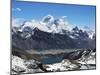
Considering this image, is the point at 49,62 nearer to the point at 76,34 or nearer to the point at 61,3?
the point at 76,34

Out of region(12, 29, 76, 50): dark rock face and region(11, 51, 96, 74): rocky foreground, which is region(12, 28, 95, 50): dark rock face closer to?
region(12, 29, 76, 50): dark rock face

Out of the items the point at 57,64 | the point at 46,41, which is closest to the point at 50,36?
the point at 46,41

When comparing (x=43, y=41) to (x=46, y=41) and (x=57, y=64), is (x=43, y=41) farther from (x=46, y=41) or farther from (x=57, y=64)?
(x=57, y=64)

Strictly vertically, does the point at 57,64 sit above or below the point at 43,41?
below

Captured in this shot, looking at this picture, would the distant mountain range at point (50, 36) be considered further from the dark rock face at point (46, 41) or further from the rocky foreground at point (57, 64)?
the rocky foreground at point (57, 64)

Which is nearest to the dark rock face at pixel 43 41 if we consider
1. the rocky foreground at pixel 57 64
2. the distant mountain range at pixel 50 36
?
the distant mountain range at pixel 50 36
